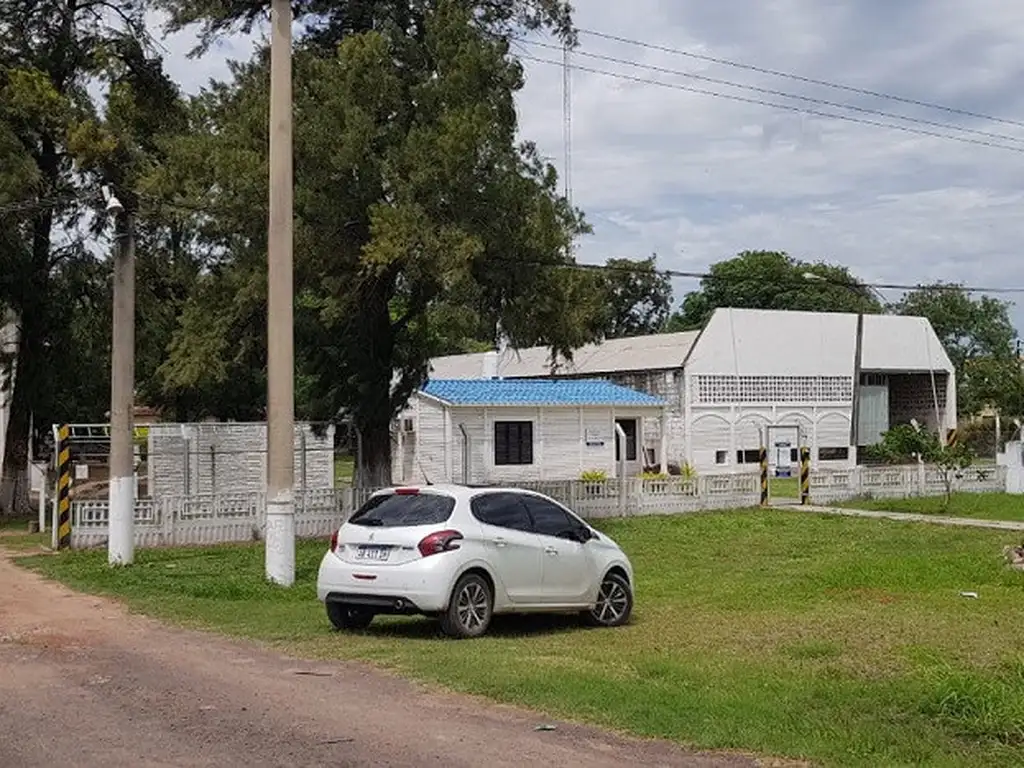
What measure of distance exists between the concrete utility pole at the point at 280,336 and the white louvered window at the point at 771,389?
31145mm

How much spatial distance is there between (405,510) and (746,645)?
3.66 metres

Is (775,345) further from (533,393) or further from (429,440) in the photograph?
(429,440)

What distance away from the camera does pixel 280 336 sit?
61.3 ft

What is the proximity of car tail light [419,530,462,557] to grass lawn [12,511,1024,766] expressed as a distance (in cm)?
90

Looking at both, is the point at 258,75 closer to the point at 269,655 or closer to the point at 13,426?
the point at 13,426

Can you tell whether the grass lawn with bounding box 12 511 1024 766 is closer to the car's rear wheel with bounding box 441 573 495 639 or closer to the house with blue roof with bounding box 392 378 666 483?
the car's rear wheel with bounding box 441 573 495 639

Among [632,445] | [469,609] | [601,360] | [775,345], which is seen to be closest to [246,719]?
[469,609]

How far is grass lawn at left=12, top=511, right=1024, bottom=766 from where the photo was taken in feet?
28.5

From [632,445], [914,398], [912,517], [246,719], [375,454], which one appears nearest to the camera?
[246,719]

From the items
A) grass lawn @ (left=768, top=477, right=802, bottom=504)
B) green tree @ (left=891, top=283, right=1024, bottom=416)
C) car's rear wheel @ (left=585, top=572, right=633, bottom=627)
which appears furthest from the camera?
green tree @ (left=891, top=283, right=1024, bottom=416)

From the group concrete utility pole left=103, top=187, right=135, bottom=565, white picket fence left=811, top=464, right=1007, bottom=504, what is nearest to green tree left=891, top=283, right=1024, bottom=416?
white picket fence left=811, top=464, right=1007, bottom=504

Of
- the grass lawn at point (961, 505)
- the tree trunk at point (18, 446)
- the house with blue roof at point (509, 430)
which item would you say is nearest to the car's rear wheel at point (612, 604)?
the grass lawn at point (961, 505)

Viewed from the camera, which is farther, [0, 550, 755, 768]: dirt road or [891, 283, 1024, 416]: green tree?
[891, 283, 1024, 416]: green tree

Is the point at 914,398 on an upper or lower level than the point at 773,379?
lower
